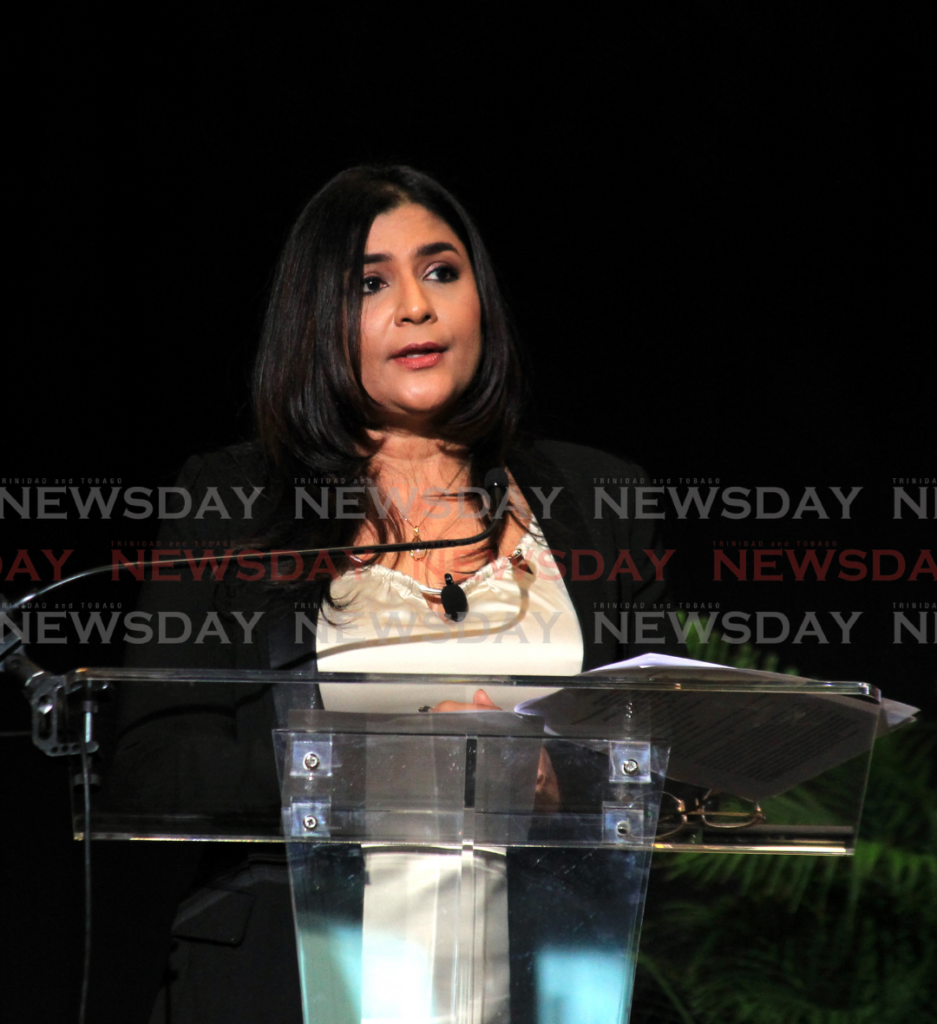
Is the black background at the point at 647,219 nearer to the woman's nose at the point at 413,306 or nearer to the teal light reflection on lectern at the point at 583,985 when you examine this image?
the woman's nose at the point at 413,306

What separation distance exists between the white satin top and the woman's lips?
0.99 ft

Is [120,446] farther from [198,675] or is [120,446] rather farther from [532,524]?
[198,675]

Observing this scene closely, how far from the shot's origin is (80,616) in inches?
94.6

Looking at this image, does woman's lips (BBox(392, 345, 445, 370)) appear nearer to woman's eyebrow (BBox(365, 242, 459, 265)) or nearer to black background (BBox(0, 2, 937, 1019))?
woman's eyebrow (BBox(365, 242, 459, 265))

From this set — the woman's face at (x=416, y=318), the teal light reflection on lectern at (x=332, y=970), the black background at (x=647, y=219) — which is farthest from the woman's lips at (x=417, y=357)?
the teal light reflection on lectern at (x=332, y=970)

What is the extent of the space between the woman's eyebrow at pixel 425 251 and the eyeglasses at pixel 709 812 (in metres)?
1.07

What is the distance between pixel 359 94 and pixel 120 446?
851 mm

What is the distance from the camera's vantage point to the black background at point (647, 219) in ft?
8.07

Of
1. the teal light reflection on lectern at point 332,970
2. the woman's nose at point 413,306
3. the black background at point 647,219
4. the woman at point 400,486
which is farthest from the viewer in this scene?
the black background at point 647,219

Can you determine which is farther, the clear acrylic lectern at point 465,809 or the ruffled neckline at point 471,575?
the ruffled neckline at point 471,575

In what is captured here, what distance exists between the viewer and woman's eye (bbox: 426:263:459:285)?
186 cm

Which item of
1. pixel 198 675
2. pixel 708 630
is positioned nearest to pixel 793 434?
pixel 708 630

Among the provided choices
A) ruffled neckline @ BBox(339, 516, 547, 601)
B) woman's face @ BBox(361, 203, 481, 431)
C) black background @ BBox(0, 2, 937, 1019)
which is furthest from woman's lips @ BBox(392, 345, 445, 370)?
black background @ BBox(0, 2, 937, 1019)

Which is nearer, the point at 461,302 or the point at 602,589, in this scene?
the point at 602,589
